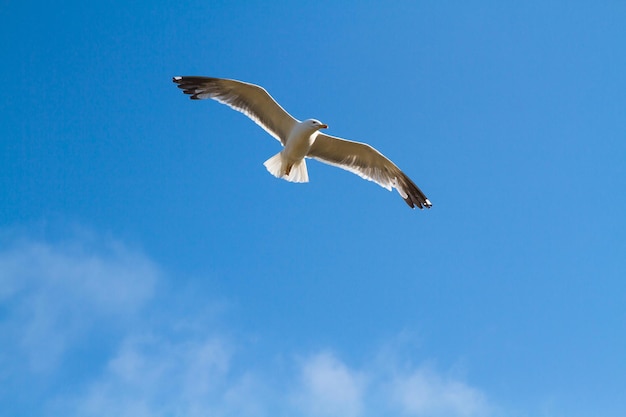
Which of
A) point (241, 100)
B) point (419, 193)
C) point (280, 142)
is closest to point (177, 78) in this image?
point (241, 100)

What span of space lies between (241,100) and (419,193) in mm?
3614

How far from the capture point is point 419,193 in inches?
530

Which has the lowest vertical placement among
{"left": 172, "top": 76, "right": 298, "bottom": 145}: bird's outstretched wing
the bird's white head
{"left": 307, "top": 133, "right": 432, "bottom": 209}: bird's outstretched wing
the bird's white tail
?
the bird's white tail

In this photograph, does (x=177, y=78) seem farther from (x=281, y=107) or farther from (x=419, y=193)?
(x=419, y=193)

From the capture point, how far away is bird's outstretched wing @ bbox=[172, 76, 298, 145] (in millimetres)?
11977

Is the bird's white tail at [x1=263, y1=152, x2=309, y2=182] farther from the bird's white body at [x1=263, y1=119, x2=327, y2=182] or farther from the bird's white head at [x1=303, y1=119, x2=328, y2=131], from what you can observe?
the bird's white head at [x1=303, y1=119, x2=328, y2=131]

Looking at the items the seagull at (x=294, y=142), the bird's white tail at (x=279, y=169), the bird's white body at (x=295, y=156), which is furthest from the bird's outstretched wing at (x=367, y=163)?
the bird's white tail at (x=279, y=169)

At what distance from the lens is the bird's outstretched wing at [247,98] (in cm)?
1198

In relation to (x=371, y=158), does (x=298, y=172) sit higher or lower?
lower

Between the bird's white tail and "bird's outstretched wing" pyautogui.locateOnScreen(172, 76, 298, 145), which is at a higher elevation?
"bird's outstretched wing" pyautogui.locateOnScreen(172, 76, 298, 145)

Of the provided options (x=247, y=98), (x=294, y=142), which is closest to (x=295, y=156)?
(x=294, y=142)

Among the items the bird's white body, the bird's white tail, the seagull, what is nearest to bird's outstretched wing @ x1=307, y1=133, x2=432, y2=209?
the seagull

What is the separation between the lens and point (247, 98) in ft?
40.1

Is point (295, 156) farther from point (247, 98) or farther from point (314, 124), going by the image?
point (247, 98)
